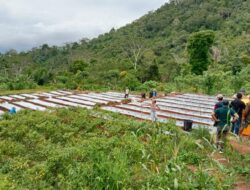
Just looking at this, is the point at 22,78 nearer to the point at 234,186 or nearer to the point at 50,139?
the point at 50,139

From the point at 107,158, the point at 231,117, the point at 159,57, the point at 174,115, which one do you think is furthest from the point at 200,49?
the point at 107,158

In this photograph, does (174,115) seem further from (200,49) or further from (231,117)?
(200,49)

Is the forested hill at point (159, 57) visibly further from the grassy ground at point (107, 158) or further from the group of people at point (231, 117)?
the grassy ground at point (107, 158)

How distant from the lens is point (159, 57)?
44781 millimetres

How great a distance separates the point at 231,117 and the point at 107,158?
3359 mm

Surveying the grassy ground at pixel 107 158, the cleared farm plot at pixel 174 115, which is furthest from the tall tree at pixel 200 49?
the grassy ground at pixel 107 158

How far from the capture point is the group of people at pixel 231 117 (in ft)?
23.8

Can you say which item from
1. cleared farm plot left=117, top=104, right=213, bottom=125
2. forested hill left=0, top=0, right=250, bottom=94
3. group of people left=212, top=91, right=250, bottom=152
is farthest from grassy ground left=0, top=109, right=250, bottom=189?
forested hill left=0, top=0, right=250, bottom=94

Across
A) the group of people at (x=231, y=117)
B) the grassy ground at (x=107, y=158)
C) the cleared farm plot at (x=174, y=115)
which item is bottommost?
the cleared farm plot at (x=174, y=115)

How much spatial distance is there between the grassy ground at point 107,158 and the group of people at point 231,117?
0.49 metres

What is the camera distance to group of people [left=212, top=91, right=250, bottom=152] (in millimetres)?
7266

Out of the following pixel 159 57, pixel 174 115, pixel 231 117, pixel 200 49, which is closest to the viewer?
pixel 231 117

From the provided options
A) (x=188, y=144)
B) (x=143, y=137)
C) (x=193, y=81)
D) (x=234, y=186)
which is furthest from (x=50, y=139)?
(x=193, y=81)

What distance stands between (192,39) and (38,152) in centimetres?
2472
